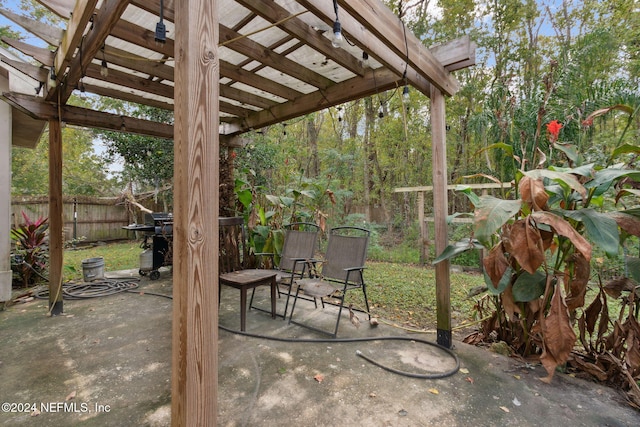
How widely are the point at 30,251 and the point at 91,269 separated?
2.76ft

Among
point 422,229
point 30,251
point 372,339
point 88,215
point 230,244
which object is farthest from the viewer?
point 88,215

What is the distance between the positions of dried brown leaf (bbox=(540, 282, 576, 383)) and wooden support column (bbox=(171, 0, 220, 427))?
1.96 metres

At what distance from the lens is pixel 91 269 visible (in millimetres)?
4434

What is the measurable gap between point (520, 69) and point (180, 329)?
887 centimetres

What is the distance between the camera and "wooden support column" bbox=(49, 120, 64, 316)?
3191 mm

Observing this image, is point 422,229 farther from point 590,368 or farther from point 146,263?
point 146,263

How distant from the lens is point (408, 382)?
1930mm

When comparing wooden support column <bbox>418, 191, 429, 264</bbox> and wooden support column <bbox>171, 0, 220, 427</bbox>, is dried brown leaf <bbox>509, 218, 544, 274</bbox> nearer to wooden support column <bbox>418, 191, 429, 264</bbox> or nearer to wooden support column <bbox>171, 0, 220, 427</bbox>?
wooden support column <bbox>171, 0, 220, 427</bbox>

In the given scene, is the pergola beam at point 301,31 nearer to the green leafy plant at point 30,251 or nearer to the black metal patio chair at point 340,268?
the black metal patio chair at point 340,268

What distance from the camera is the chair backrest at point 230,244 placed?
13.0ft

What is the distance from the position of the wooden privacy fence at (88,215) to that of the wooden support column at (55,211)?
5315mm

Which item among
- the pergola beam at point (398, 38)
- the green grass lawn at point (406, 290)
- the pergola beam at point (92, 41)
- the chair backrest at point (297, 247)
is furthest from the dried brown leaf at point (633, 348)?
the pergola beam at point (92, 41)

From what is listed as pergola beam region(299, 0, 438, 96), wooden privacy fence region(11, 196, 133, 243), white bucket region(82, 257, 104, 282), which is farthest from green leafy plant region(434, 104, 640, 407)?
wooden privacy fence region(11, 196, 133, 243)

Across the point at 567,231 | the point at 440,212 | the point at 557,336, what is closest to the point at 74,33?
the point at 440,212
